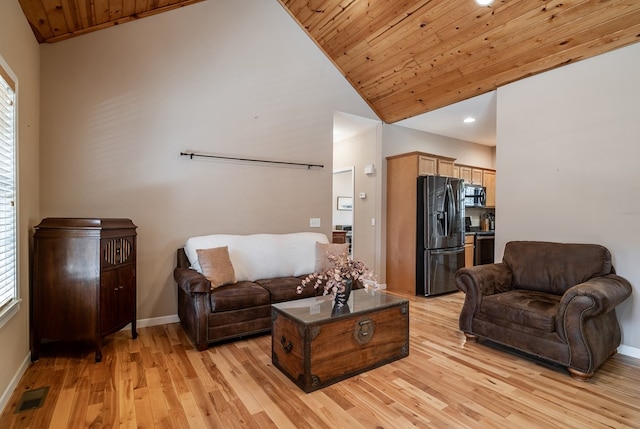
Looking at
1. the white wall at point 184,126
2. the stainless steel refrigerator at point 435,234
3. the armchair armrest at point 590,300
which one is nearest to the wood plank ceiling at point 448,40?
the white wall at point 184,126

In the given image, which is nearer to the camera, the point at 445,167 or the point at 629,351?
the point at 629,351

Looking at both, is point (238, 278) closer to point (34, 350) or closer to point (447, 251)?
point (34, 350)

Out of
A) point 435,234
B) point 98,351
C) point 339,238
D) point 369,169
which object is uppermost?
point 369,169

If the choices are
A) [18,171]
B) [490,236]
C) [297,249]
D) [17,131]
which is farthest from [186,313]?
[490,236]

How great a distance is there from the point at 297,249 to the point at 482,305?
6.72 feet

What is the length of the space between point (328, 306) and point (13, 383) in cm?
220

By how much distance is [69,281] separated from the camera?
2.62m

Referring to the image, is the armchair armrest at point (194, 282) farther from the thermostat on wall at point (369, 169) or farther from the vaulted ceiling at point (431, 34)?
the thermostat on wall at point (369, 169)

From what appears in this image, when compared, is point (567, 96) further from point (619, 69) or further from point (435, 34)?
point (435, 34)

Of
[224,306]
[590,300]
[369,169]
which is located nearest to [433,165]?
[369,169]

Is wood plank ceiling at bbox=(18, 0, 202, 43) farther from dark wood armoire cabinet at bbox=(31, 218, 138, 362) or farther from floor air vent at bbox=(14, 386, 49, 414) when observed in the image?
floor air vent at bbox=(14, 386, 49, 414)

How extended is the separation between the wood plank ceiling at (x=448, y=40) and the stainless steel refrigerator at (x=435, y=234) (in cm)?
118

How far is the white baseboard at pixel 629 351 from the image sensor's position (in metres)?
2.82

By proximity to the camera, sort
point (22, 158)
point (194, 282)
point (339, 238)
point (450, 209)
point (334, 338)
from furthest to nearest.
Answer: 1. point (339, 238)
2. point (450, 209)
3. point (194, 282)
4. point (22, 158)
5. point (334, 338)
